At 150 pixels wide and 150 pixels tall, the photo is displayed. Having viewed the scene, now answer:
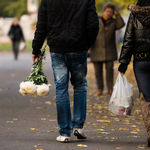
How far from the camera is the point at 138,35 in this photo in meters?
4.37

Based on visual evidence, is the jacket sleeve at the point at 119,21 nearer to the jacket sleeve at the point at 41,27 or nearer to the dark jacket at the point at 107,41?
the dark jacket at the point at 107,41

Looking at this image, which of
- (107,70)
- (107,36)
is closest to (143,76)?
(107,36)

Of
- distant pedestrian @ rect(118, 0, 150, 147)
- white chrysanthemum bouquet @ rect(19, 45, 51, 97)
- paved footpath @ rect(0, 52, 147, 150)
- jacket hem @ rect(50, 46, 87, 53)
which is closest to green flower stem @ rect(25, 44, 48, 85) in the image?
white chrysanthemum bouquet @ rect(19, 45, 51, 97)

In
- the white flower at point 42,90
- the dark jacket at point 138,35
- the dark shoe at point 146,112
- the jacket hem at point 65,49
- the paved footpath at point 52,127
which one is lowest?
the paved footpath at point 52,127

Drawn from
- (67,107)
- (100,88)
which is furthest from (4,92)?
(67,107)

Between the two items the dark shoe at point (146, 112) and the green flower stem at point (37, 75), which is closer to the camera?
the dark shoe at point (146, 112)

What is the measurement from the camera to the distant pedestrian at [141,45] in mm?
4336

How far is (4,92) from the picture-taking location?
9.41 meters

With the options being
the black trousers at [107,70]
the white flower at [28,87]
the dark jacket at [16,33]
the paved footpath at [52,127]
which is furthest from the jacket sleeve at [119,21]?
the dark jacket at [16,33]

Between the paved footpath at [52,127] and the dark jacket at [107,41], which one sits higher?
the dark jacket at [107,41]

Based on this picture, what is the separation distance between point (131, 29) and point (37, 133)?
1892mm

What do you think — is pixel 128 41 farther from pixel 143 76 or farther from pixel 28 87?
pixel 28 87

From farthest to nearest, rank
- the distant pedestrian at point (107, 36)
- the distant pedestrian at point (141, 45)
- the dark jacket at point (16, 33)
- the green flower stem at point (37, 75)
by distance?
the dark jacket at point (16, 33), the distant pedestrian at point (107, 36), the green flower stem at point (37, 75), the distant pedestrian at point (141, 45)

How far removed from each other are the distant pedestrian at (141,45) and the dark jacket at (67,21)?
0.43 m
